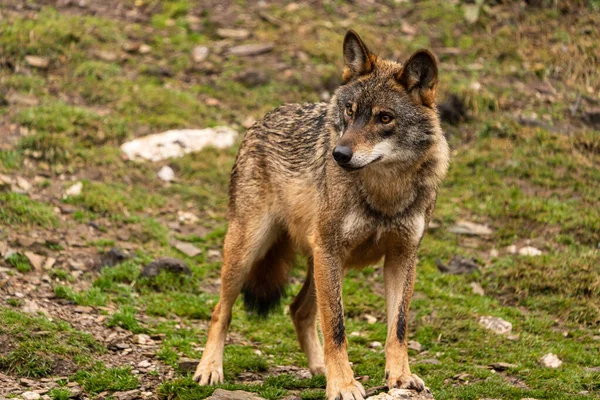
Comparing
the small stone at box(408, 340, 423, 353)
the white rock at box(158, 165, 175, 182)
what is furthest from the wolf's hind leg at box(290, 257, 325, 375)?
the white rock at box(158, 165, 175, 182)

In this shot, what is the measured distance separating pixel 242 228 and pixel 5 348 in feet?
7.37

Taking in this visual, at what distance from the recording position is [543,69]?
14.4 m

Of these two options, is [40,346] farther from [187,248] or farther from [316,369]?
[187,248]

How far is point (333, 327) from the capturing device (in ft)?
20.3

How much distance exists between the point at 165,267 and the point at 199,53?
640 centimetres

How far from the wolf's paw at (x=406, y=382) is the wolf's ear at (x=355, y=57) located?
2.38 metres

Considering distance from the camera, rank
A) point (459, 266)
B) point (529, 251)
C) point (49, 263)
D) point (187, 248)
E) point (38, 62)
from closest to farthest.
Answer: point (49, 263), point (459, 266), point (529, 251), point (187, 248), point (38, 62)

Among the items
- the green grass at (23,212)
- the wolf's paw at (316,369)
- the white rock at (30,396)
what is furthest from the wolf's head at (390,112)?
the green grass at (23,212)

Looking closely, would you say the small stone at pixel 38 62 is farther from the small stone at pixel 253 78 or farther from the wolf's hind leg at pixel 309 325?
the wolf's hind leg at pixel 309 325

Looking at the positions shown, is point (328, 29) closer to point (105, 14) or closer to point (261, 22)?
point (261, 22)

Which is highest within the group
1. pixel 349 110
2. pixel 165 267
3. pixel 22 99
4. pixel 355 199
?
pixel 349 110

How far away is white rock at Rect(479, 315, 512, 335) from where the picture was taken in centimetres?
849

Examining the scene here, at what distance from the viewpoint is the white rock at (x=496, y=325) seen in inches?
334

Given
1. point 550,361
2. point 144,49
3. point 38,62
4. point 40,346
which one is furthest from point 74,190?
point 550,361
